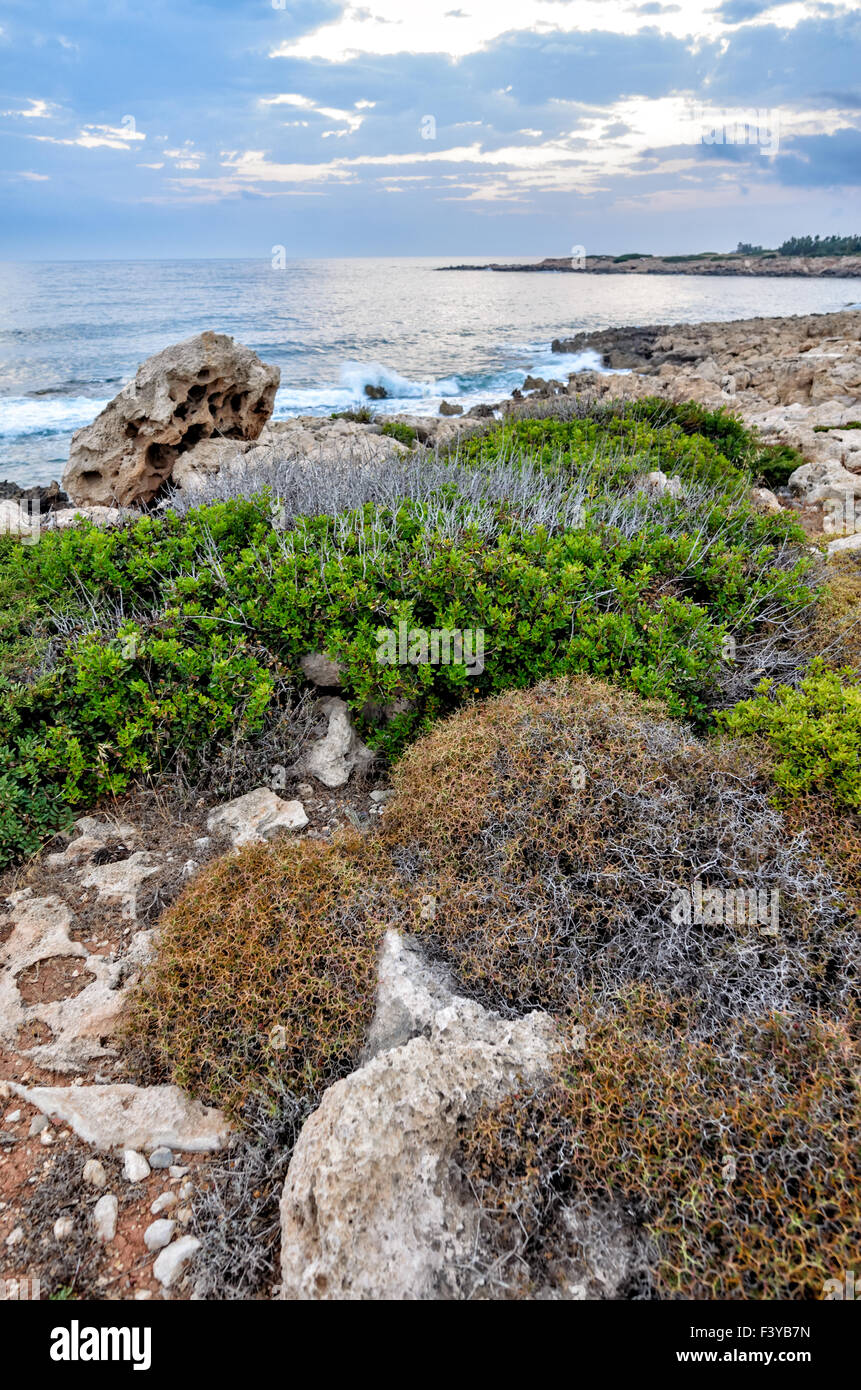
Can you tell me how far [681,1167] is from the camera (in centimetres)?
200

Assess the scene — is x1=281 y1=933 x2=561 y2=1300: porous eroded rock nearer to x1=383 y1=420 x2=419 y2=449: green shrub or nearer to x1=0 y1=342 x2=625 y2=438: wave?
x1=383 y1=420 x2=419 y2=449: green shrub

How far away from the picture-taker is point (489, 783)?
3496 millimetres

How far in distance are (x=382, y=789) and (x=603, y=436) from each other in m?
6.72

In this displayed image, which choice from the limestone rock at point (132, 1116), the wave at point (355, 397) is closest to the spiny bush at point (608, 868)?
the limestone rock at point (132, 1116)

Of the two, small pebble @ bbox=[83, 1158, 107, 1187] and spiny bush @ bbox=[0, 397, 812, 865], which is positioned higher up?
spiny bush @ bbox=[0, 397, 812, 865]

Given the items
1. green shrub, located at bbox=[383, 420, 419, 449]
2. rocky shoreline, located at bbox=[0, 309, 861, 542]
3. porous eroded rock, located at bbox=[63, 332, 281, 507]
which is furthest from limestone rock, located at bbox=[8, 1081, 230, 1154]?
green shrub, located at bbox=[383, 420, 419, 449]

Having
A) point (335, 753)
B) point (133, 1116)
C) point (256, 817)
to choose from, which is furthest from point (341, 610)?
point (133, 1116)

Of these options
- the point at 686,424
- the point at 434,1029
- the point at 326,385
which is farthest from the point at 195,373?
the point at 326,385

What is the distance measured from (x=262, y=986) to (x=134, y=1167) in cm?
75

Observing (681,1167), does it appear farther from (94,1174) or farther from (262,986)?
(94,1174)

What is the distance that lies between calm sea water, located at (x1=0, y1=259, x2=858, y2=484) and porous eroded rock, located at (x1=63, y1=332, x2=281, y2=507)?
842 cm

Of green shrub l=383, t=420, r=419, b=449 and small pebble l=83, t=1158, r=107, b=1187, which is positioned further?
green shrub l=383, t=420, r=419, b=449

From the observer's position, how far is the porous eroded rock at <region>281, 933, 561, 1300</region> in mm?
2047
